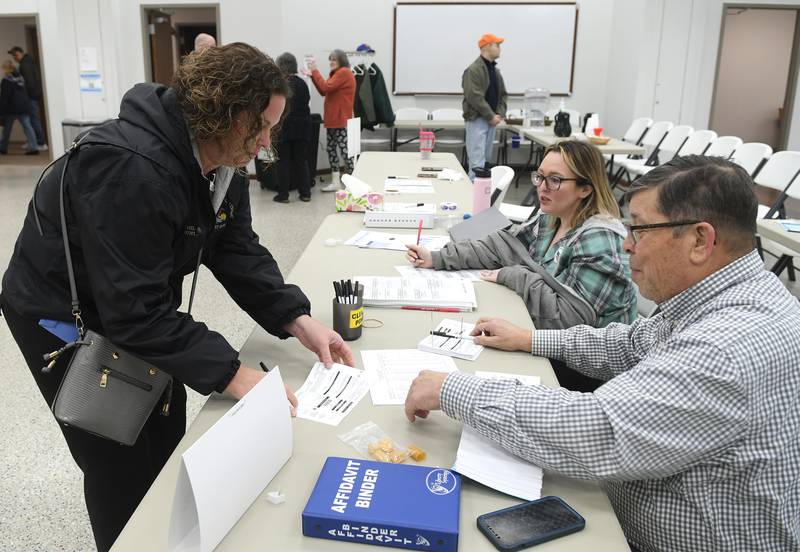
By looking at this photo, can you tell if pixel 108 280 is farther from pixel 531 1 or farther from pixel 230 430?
pixel 531 1

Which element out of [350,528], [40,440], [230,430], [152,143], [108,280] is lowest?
[40,440]

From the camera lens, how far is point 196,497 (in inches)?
34.4

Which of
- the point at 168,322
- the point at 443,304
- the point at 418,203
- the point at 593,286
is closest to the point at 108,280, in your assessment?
the point at 168,322

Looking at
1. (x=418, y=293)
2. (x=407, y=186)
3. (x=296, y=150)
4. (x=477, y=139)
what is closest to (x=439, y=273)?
(x=418, y=293)

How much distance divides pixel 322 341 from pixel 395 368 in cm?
19

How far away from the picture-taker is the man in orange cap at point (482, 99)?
22.6 ft

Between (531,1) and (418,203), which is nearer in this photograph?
(418,203)

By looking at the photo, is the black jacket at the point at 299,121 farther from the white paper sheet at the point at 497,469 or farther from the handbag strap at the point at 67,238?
the white paper sheet at the point at 497,469

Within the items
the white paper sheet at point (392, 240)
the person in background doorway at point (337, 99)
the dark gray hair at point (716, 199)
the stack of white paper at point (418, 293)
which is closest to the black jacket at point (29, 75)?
the person in background doorway at point (337, 99)

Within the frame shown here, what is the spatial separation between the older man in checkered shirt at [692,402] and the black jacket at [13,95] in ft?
36.3

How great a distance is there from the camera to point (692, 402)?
3.28ft

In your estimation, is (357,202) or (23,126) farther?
(23,126)

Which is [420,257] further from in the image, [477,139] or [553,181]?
[477,139]

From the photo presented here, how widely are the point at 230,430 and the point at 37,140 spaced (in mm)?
11915
